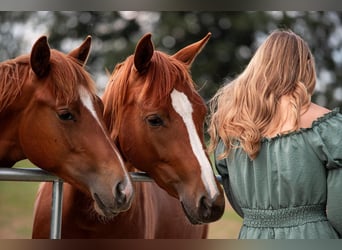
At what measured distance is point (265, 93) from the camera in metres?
1.79

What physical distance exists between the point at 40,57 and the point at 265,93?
740 millimetres

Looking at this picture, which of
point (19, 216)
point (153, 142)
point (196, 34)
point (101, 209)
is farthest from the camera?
point (196, 34)

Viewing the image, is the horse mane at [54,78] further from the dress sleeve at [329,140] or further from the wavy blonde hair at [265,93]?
the dress sleeve at [329,140]

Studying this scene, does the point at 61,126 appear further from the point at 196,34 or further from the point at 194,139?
the point at 196,34

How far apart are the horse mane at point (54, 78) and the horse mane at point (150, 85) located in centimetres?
16

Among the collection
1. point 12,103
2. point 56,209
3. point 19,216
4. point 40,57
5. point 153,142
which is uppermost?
point 40,57

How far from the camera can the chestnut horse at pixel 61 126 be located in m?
1.75

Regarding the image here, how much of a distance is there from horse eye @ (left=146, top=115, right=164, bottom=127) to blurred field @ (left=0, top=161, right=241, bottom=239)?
1.10m

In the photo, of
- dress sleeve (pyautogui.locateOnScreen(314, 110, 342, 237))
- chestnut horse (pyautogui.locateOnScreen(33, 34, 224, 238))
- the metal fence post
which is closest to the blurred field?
chestnut horse (pyautogui.locateOnScreen(33, 34, 224, 238))

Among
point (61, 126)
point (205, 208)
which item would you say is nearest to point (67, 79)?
point (61, 126)

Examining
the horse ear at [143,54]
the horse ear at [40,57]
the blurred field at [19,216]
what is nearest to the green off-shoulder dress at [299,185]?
the horse ear at [143,54]

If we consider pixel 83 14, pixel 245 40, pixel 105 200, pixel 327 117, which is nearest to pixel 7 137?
pixel 105 200

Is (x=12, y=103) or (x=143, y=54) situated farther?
(x=143, y=54)

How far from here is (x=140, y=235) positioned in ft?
6.77
